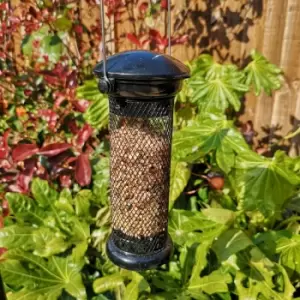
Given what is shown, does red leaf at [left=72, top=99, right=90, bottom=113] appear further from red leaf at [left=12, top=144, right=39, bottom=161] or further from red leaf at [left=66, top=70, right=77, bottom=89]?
red leaf at [left=12, top=144, right=39, bottom=161]

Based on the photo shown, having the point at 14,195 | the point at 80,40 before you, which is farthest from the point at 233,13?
the point at 14,195

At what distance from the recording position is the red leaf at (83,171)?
189 cm

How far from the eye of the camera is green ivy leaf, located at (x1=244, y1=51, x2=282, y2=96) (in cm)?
203

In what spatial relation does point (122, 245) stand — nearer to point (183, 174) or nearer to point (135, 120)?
point (135, 120)

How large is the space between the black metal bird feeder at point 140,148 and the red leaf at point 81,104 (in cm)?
112

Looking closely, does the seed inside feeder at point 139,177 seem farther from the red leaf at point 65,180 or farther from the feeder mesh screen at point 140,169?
the red leaf at point 65,180

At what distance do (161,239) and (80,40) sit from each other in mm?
1826

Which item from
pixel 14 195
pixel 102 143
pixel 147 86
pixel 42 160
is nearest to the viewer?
pixel 147 86

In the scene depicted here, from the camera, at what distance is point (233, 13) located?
2250 mm

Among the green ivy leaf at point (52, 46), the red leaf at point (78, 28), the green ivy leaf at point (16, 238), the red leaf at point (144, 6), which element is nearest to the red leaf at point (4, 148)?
the green ivy leaf at point (16, 238)

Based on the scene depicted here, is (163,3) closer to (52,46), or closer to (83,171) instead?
(52,46)

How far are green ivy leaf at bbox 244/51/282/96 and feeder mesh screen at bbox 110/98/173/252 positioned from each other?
3.91 ft

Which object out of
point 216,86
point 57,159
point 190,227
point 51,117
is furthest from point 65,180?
point 216,86

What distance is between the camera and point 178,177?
5.74 feet
